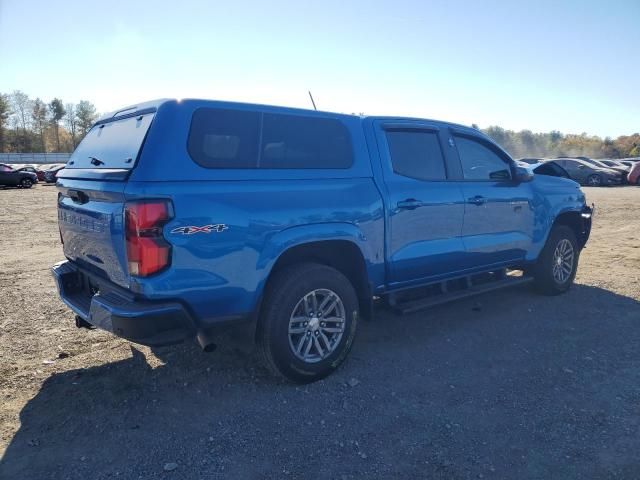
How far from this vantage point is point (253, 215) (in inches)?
122

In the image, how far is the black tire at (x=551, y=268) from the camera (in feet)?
18.6

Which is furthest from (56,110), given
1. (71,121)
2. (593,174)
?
(593,174)

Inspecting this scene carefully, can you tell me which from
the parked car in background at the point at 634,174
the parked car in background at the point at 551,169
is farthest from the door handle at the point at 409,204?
the parked car in background at the point at 634,174

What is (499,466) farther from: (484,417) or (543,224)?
(543,224)

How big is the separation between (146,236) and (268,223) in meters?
0.79

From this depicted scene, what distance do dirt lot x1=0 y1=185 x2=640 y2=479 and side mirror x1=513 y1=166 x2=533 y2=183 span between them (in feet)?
4.87

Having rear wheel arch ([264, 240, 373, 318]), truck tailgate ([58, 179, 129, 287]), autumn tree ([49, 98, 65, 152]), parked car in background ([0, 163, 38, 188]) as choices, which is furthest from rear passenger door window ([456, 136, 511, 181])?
autumn tree ([49, 98, 65, 152])

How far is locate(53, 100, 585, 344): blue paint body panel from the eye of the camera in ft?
9.40

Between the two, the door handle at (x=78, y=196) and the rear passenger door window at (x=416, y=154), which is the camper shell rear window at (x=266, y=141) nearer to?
the rear passenger door window at (x=416, y=154)

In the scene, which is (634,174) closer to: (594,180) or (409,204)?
(594,180)

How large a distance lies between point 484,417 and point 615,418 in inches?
34.4

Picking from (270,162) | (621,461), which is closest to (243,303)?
(270,162)

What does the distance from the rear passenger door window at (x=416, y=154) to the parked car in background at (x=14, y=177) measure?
1122 inches

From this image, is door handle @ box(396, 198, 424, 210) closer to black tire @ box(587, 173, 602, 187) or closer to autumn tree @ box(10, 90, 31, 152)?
black tire @ box(587, 173, 602, 187)
